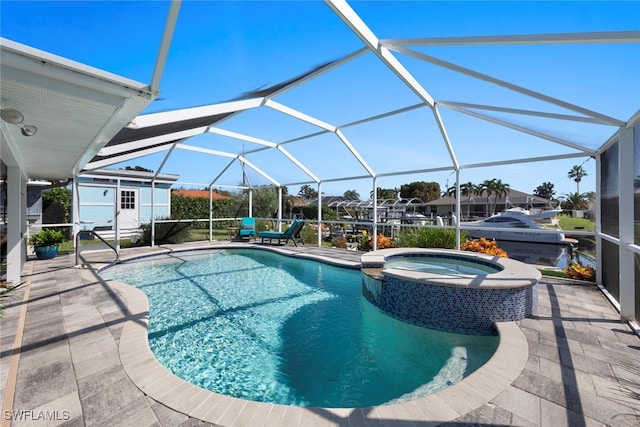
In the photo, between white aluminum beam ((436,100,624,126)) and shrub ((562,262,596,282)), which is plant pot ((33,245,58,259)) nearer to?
white aluminum beam ((436,100,624,126))

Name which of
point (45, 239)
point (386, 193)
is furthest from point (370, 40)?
point (386, 193)

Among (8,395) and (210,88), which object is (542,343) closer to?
(8,395)

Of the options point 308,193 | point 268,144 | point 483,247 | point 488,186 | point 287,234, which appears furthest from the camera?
point 308,193

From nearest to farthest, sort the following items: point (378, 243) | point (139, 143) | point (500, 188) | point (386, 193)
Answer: point (139, 143)
point (378, 243)
point (500, 188)
point (386, 193)

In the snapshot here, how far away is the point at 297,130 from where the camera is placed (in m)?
8.79

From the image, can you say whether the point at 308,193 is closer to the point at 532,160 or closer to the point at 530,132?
the point at 532,160

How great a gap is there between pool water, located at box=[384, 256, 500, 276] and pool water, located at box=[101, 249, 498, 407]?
1.27 metres

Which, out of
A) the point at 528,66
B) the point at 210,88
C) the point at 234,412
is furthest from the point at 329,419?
the point at 210,88

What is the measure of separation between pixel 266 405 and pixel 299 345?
1.78 metres

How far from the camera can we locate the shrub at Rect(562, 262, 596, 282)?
624cm

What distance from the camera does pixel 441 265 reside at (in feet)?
22.4

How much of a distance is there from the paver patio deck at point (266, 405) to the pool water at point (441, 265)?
7.06ft

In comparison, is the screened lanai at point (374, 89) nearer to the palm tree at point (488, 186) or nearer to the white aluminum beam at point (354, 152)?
the white aluminum beam at point (354, 152)

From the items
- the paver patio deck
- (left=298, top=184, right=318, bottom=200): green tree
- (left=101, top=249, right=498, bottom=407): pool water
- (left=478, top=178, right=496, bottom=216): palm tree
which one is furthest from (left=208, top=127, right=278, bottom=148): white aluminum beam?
(left=298, top=184, right=318, bottom=200): green tree
